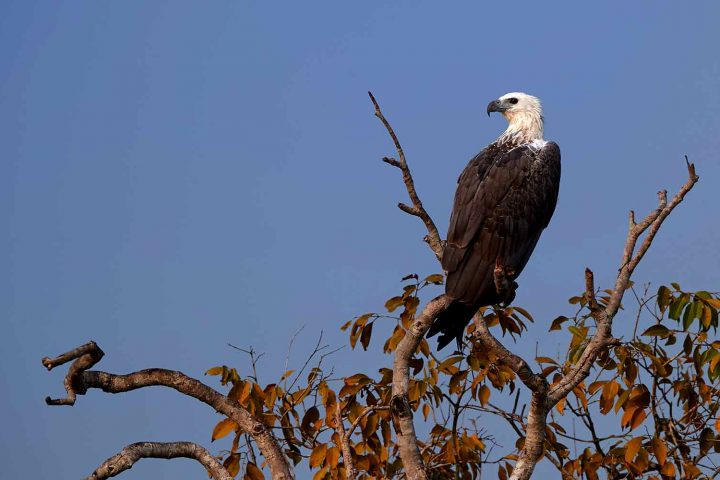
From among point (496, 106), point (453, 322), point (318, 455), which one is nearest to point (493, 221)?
point (453, 322)

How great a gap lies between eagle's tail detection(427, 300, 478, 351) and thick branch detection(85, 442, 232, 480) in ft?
6.56

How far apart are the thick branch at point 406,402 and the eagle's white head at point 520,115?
2.81 meters

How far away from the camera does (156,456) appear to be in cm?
543

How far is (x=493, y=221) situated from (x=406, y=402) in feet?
7.00

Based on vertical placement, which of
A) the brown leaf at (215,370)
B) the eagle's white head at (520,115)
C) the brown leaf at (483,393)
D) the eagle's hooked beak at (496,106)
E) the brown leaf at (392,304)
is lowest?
the brown leaf at (483,393)

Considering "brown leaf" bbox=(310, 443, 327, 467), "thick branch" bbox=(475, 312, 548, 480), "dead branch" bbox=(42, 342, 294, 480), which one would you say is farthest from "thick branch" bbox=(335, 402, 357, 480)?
"thick branch" bbox=(475, 312, 548, 480)

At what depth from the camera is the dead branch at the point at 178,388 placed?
17.2 ft

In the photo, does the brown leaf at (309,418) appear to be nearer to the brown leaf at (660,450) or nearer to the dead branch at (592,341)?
the dead branch at (592,341)

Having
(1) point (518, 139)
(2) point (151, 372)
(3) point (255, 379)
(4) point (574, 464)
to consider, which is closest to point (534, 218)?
(1) point (518, 139)

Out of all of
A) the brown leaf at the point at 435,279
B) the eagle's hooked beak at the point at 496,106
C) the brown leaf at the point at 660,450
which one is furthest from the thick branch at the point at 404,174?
the eagle's hooked beak at the point at 496,106

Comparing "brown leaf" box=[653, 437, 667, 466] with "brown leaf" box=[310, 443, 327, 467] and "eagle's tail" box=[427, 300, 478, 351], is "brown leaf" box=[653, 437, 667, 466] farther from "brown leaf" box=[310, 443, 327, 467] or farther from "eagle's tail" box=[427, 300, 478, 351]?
"brown leaf" box=[310, 443, 327, 467]

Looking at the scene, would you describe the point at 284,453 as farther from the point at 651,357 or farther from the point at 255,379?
the point at 651,357

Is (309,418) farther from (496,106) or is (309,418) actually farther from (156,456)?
(496,106)

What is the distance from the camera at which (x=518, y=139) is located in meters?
8.12
